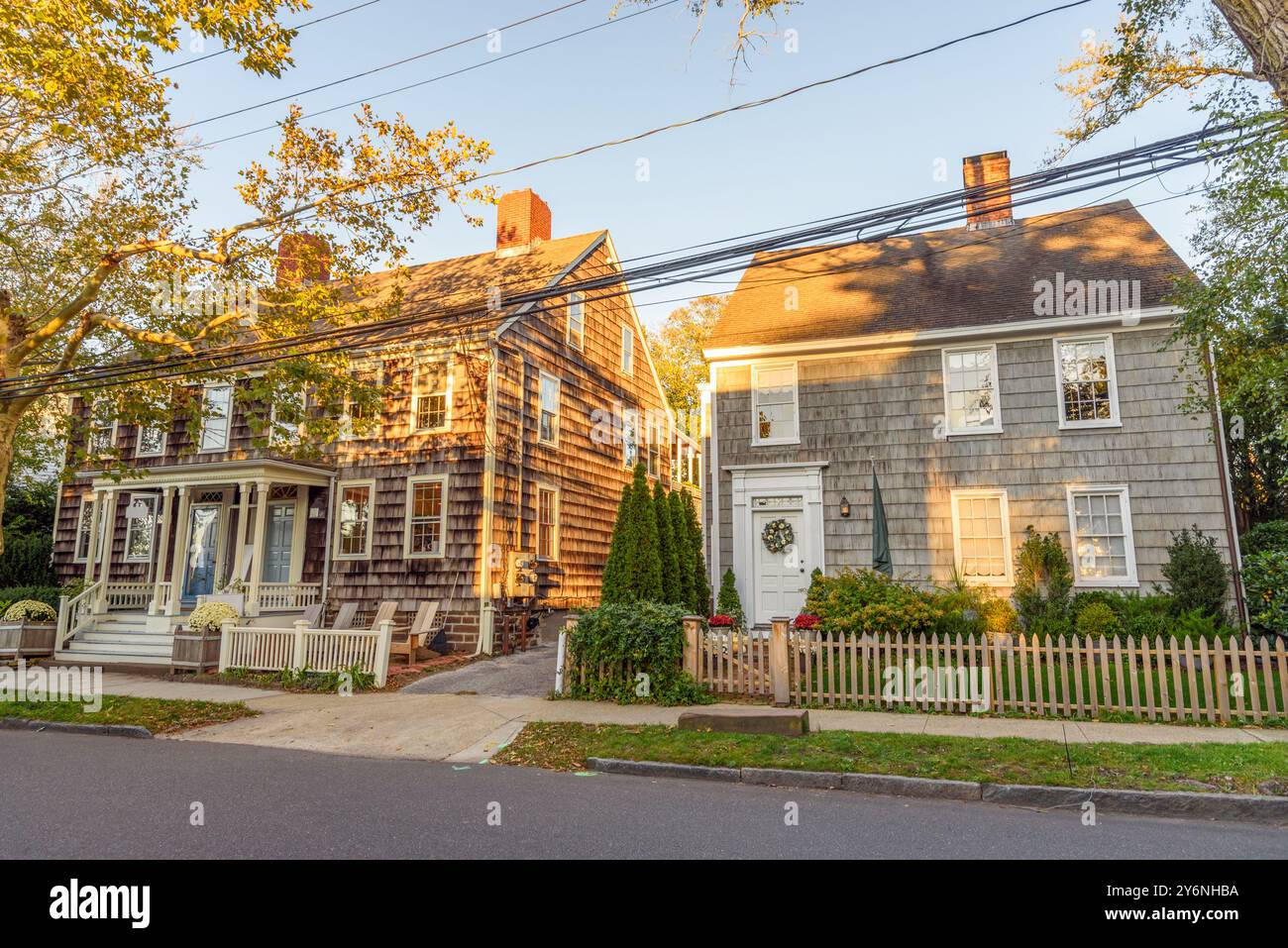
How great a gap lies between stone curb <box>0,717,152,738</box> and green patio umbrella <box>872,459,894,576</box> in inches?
452

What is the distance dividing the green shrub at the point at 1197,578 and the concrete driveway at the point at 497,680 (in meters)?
10.3

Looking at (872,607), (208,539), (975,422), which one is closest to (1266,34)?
(975,422)

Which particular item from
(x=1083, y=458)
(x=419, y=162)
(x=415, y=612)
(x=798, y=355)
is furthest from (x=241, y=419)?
(x=1083, y=458)

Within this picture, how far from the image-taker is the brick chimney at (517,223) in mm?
20719

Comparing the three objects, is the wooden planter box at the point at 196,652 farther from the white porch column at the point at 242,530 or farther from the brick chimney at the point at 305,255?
the brick chimney at the point at 305,255

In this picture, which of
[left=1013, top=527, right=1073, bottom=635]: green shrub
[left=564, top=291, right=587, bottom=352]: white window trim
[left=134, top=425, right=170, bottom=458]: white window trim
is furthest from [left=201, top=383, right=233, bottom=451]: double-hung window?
[left=1013, top=527, right=1073, bottom=635]: green shrub

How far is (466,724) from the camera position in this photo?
906cm

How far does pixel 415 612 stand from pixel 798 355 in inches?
385

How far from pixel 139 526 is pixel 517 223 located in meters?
13.1

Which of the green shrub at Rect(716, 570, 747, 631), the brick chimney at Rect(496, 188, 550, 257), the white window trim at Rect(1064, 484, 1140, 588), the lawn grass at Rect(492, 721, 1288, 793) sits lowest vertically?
the lawn grass at Rect(492, 721, 1288, 793)

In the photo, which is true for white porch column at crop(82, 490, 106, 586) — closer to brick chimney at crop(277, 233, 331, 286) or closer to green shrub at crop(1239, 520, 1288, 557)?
brick chimney at crop(277, 233, 331, 286)

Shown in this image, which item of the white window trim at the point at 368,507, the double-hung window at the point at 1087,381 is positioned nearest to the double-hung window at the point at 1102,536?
the double-hung window at the point at 1087,381

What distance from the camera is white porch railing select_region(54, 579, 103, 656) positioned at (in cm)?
1602
